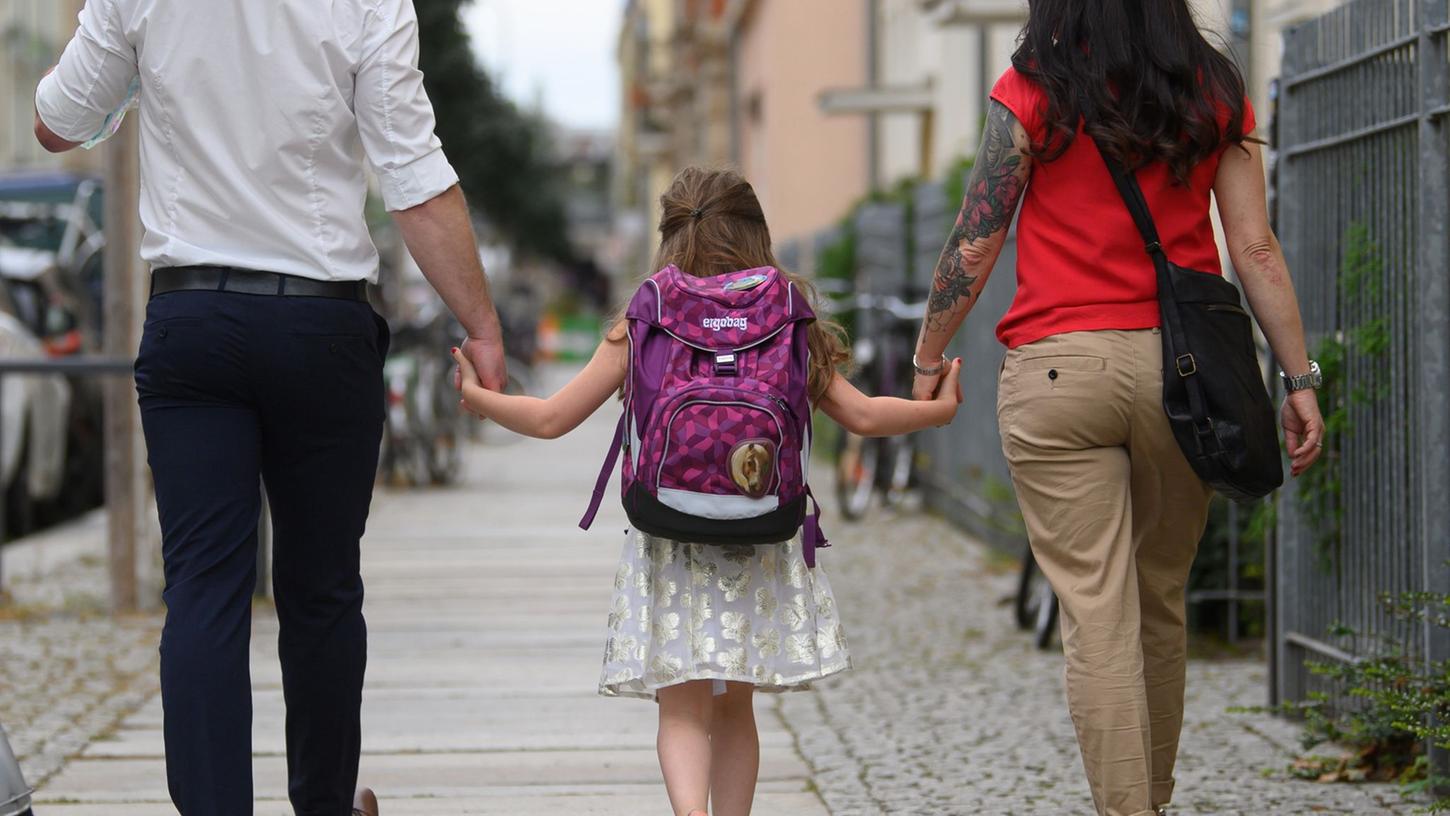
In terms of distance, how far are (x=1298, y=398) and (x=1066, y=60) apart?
2.81 ft

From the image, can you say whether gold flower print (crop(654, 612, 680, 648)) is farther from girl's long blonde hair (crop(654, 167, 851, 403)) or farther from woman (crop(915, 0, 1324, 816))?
woman (crop(915, 0, 1324, 816))

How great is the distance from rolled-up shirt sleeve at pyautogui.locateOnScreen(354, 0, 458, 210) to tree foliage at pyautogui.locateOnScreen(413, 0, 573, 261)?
19051 mm

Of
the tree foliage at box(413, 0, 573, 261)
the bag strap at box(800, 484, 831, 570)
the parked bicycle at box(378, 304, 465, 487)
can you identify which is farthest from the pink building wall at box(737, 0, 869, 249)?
the bag strap at box(800, 484, 831, 570)

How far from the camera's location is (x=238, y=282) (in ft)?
11.9

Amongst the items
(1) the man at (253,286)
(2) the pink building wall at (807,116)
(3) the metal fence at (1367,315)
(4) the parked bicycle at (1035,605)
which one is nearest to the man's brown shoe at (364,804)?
(1) the man at (253,286)

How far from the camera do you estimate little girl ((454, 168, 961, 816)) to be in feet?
12.4

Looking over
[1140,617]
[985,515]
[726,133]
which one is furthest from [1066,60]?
[726,133]

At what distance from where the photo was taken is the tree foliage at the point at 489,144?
2921 cm

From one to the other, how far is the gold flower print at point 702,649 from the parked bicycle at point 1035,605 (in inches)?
145

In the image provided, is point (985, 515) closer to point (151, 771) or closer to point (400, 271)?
point (151, 771)

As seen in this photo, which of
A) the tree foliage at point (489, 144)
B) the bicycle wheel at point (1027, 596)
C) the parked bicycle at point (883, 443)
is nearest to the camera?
the bicycle wheel at point (1027, 596)

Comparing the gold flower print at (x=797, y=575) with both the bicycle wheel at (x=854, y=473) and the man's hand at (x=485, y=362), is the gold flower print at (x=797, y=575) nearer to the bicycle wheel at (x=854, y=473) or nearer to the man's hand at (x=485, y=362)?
the man's hand at (x=485, y=362)

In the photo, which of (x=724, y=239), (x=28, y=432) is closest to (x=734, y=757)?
(x=724, y=239)

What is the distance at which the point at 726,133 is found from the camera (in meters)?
41.2
